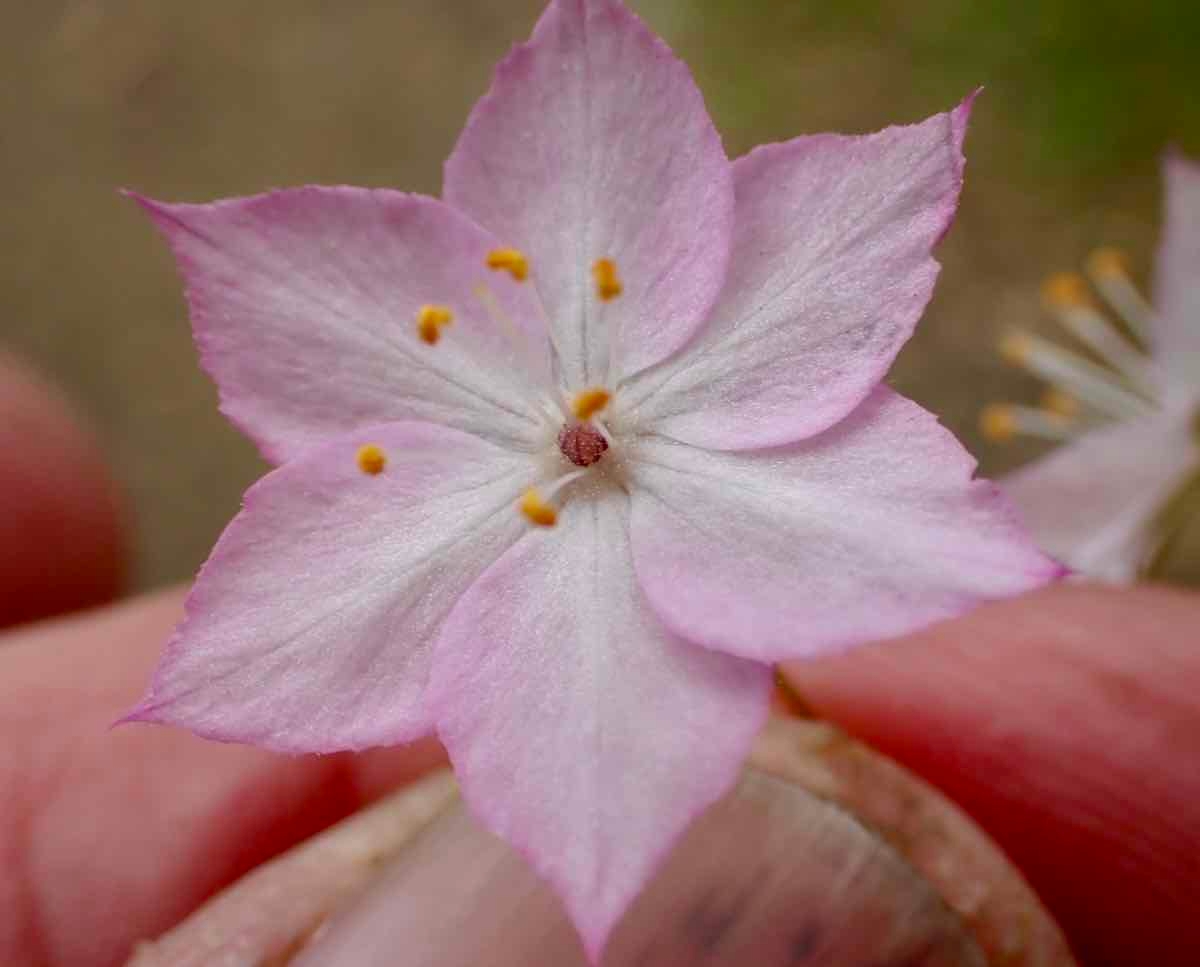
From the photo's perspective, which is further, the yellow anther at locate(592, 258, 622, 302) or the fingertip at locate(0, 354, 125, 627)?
the fingertip at locate(0, 354, 125, 627)

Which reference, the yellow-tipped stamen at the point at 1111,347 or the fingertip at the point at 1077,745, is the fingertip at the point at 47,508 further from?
the yellow-tipped stamen at the point at 1111,347

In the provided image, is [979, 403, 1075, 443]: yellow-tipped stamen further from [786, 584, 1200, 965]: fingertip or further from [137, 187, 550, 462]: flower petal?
[137, 187, 550, 462]: flower petal

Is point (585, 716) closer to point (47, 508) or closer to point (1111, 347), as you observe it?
point (47, 508)

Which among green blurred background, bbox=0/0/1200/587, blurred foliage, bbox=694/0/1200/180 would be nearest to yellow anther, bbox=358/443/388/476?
green blurred background, bbox=0/0/1200/587

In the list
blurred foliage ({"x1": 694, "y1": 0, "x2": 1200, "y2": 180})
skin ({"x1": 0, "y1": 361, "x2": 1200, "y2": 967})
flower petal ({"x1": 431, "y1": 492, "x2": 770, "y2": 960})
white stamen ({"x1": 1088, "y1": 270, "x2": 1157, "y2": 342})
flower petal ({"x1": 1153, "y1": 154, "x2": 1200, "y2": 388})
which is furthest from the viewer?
blurred foliage ({"x1": 694, "y1": 0, "x2": 1200, "y2": 180})

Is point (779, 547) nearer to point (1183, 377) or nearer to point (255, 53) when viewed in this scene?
point (1183, 377)
